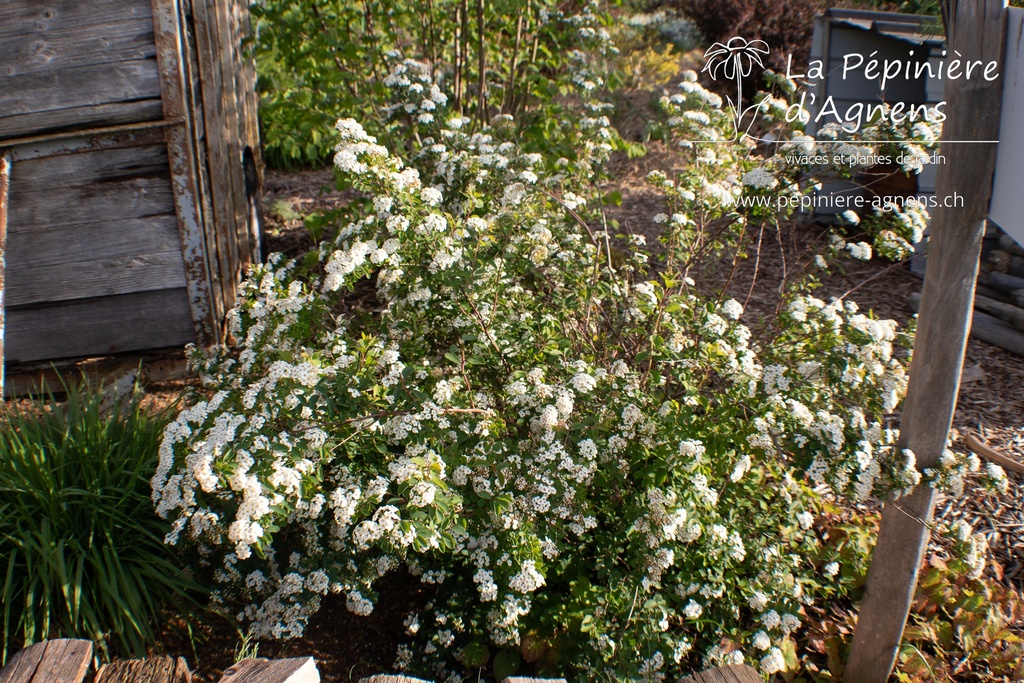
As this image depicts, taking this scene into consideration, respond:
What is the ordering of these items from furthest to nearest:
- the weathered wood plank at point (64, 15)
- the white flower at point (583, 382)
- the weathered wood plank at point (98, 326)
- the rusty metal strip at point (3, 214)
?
the weathered wood plank at point (98, 326), the weathered wood plank at point (64, 15), the rusty metal strip at point (3, 214), the white flower at point (583, 382)

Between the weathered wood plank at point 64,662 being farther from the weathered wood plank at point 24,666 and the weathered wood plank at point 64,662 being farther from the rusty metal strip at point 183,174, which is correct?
the rusty metal strip at point 183,174

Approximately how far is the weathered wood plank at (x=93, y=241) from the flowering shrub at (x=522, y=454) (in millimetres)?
1355

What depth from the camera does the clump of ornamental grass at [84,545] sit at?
241 centimetres

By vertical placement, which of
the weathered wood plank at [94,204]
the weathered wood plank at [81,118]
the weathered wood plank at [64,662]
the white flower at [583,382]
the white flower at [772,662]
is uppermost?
the weathered wood plank at [81,118]

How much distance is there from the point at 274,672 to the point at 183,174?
2953 mm

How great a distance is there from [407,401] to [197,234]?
2.16m

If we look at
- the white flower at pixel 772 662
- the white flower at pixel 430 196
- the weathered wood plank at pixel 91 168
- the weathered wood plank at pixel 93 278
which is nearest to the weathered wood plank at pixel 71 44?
the weathered wood plank at pixel 91 168

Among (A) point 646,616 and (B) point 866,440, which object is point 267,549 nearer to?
(A) point 646,616

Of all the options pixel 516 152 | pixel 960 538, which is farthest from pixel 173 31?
pixel 960 538

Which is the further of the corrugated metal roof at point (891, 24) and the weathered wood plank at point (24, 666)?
the corrugated metal roof at point (891, 24)

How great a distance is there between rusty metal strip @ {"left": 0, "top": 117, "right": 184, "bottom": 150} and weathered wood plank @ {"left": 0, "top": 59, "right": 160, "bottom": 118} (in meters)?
0.09

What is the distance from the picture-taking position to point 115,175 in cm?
367

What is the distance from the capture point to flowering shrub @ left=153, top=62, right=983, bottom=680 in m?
2.09

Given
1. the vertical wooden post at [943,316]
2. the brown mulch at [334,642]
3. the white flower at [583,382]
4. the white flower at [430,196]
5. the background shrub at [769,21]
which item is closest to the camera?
the vertical wooden post at [943,316]
